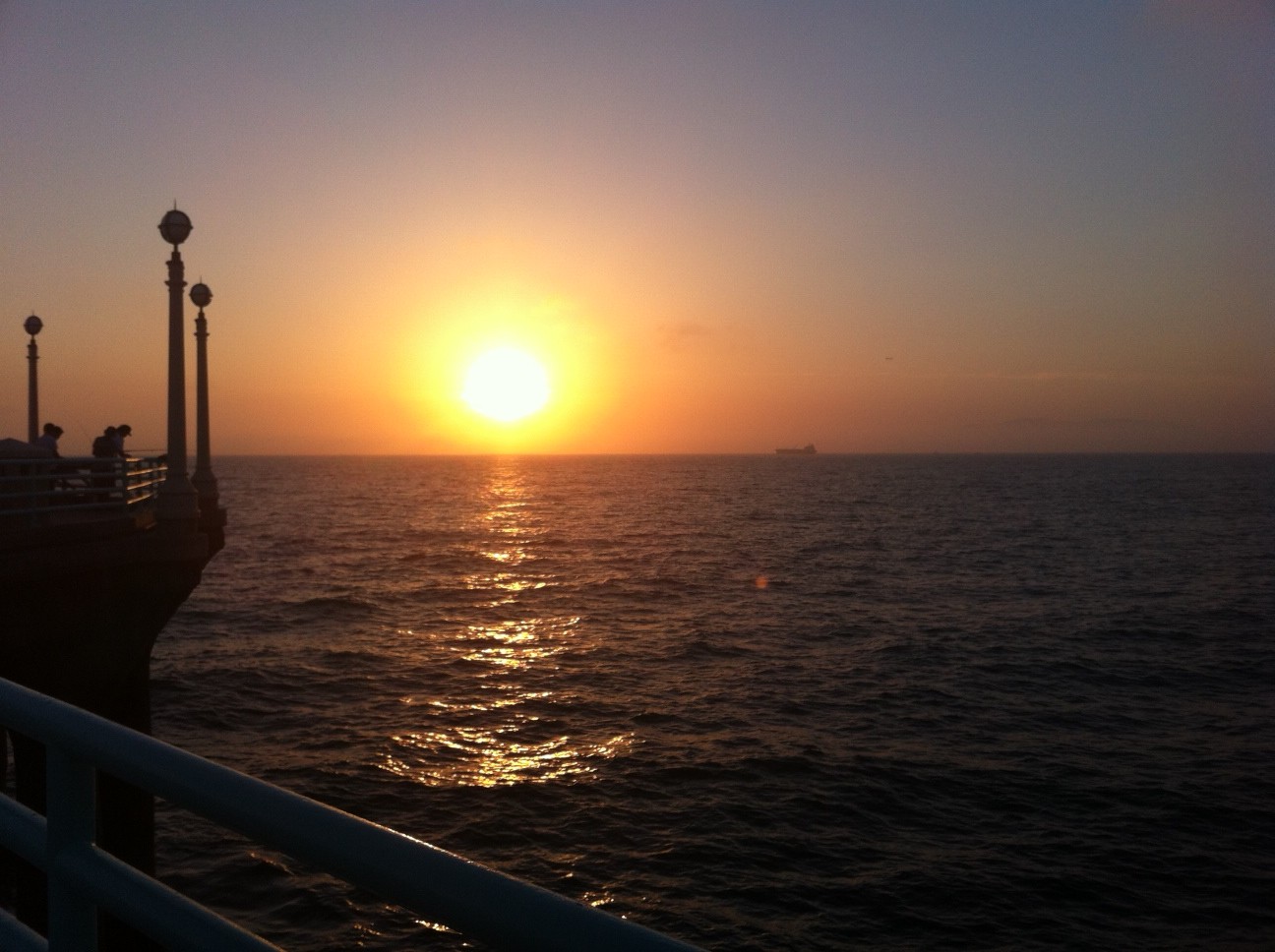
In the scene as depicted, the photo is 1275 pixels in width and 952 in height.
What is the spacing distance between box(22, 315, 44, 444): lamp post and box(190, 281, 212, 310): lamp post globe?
14.7ft

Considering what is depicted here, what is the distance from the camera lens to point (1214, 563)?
160ft

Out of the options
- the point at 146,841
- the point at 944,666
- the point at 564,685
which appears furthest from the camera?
the point at 944,666

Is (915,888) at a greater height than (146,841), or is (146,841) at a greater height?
(146,841)

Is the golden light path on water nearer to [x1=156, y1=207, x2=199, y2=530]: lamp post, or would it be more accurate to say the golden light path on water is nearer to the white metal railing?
the white metal railing

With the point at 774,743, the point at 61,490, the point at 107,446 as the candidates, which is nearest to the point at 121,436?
the point at 107,446

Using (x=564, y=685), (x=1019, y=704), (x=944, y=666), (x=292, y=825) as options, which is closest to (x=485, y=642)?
(x=564, y=685)

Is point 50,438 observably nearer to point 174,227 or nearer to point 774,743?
point 174,227

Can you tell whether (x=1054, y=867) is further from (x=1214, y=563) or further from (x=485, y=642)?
(x=1214, y=563)

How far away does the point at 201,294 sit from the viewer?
62.1ft

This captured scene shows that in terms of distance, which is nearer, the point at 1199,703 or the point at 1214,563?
the point at 1199,703

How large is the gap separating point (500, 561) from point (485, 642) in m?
23.8

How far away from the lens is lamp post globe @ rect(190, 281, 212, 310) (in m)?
18.9

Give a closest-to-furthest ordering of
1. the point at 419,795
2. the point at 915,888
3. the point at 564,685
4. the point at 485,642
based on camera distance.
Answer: the point at 915,888, the point at 419,795, the point at 564,685, the point at 485,642

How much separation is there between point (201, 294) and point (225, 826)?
19.1m
